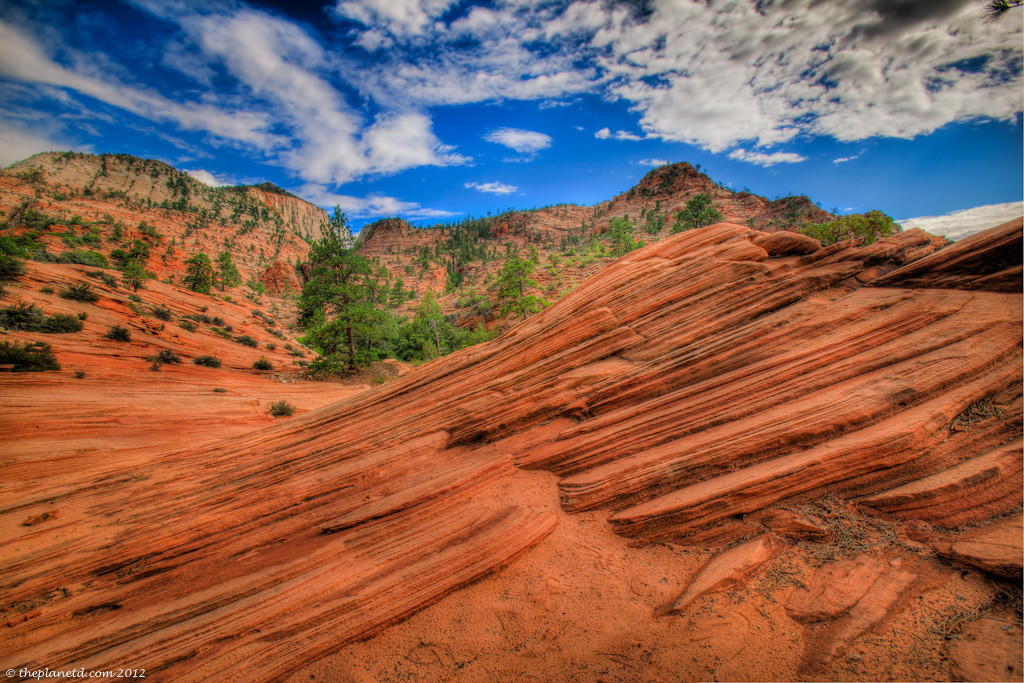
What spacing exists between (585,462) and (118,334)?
27082mm

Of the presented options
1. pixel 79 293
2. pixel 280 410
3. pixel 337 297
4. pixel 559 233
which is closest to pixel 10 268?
pixel 79 293

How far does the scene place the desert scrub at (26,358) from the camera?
13.5 m

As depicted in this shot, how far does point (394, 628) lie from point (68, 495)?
30.0 feet

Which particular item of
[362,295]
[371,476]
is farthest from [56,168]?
[371,476]

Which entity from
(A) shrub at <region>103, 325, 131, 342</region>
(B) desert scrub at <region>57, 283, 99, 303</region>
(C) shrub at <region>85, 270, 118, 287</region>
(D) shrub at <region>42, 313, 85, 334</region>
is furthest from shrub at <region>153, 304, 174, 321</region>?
(D) shrub at <region>42, 313, 85, 334</region>

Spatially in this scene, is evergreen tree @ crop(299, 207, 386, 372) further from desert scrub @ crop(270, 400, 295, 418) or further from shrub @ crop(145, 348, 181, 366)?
desert scrub @ crop(270, 400, 295, 418)

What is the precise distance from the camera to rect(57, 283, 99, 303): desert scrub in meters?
20.5

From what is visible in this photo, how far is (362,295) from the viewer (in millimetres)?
25000

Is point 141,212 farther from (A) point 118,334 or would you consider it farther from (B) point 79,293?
(A) point 118,334

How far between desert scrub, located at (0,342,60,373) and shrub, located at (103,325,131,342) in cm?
474

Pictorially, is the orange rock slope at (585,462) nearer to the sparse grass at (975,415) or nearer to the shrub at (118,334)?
the sparse grass at (975,415)

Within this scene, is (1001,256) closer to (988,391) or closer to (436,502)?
(988,391)

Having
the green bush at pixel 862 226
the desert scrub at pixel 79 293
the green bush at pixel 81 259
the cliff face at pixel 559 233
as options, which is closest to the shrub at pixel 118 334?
the desert scrub at pixel 79 293

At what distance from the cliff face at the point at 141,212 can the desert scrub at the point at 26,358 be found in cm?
3626
